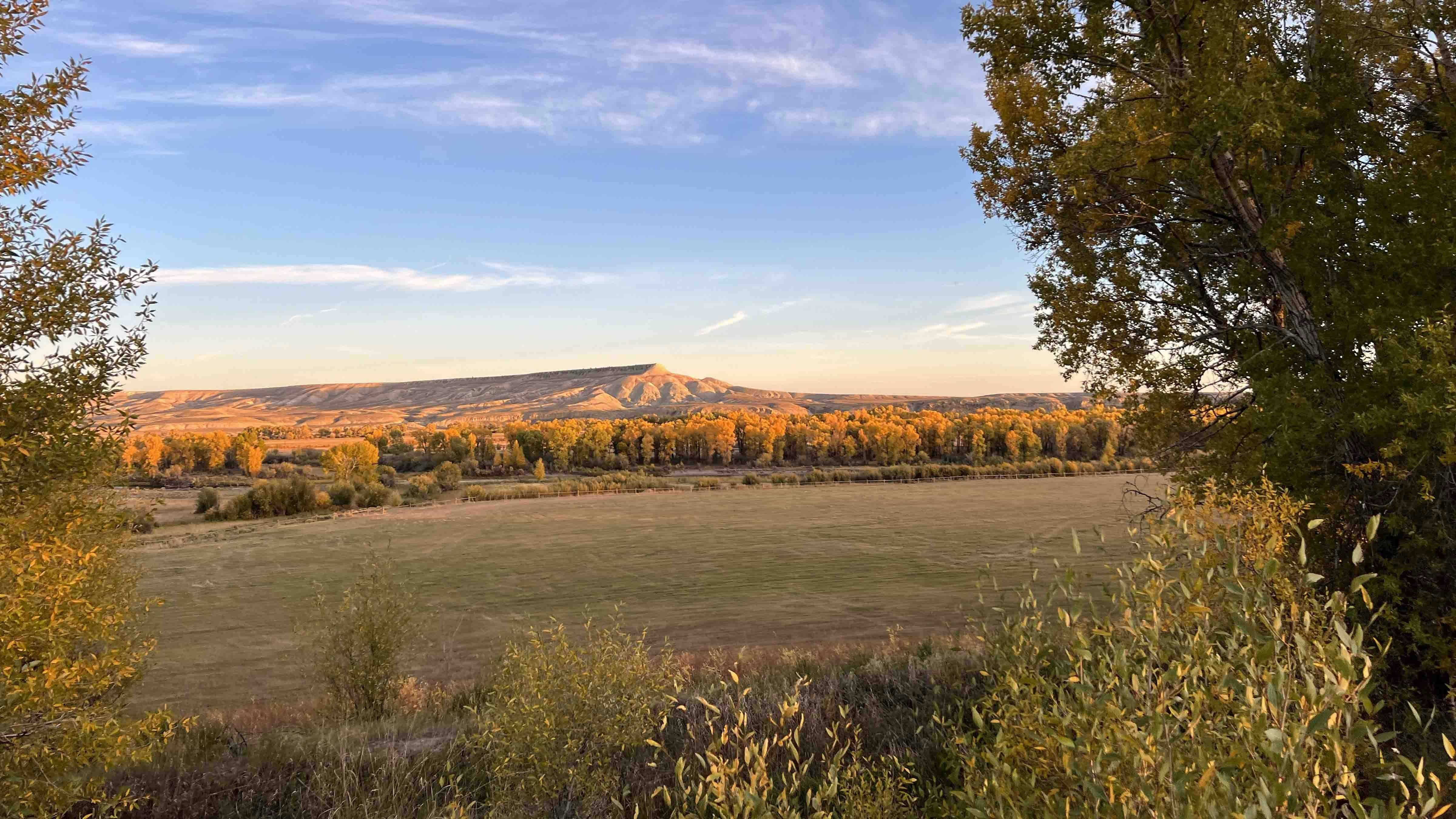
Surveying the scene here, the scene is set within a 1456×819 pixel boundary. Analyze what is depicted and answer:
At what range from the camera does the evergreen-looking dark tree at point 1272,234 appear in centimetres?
897

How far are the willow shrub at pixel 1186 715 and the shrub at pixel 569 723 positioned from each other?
3.98 meters

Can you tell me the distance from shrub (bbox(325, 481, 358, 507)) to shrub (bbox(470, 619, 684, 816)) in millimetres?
61294

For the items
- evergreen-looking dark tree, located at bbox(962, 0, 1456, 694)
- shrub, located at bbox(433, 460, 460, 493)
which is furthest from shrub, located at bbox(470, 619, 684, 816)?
shrub, located at bbox(433, 460, 460, 493)

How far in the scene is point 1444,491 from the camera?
8.88 m

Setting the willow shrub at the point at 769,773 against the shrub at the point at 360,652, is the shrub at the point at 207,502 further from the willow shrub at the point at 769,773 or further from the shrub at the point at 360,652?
the willow shrub at the point at 769,773

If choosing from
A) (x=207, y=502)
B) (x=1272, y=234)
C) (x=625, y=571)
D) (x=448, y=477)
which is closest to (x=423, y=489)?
(x=448, y=477)

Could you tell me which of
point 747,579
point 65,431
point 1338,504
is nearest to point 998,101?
point 1338,504

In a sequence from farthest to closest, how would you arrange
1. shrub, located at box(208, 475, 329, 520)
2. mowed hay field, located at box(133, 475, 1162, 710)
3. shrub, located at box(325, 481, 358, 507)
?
shrub, located at box(325, 481, 358, 507)
shrub, located at box(208, 475, 329, 520)
mowed hay field, located at box(133, 475, 1162, 710)

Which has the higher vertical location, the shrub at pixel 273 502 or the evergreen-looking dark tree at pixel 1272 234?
the evergreen-looking dark tree at pixel 1272 234

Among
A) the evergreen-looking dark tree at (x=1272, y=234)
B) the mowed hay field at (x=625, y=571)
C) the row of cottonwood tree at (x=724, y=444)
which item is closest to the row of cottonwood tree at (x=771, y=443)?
the row of cottonwood tree at (x=724, y=444)

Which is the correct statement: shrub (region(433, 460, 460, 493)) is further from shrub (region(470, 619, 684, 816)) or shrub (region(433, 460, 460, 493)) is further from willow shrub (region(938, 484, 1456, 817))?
willow shrub (region(938, 484, 1456, 817))

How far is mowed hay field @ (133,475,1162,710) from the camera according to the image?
2359 cm

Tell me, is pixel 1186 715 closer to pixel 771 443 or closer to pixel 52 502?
pixel 52 502

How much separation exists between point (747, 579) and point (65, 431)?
2898 centimetres
